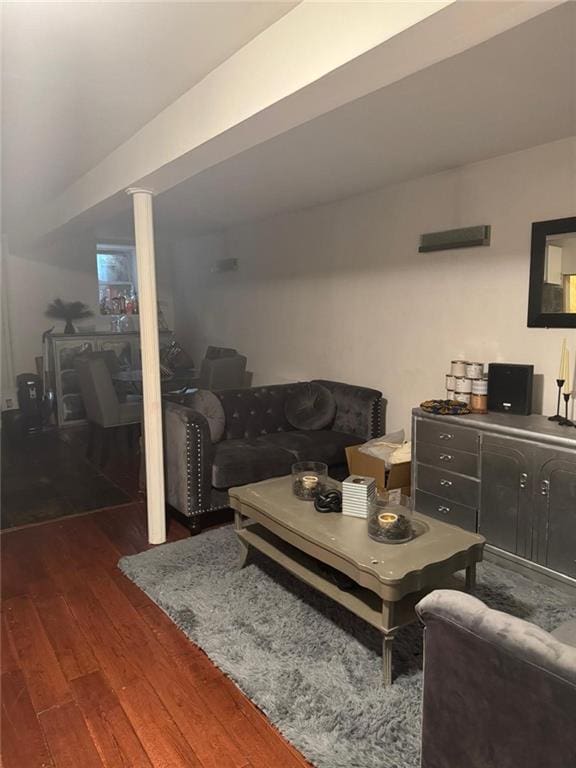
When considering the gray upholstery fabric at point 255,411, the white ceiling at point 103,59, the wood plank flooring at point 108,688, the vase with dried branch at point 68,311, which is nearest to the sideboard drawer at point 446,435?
the gray upholstery fabric at point 255,411

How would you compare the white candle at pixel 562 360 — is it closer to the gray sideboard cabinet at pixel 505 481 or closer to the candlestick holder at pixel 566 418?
the candlestick holder at pixel 566 418

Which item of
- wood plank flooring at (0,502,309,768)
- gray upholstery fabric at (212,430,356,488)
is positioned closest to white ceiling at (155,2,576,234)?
gray upholstery fabric at (212,430,356,488)

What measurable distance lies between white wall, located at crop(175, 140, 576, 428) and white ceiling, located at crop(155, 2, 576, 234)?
0.20m

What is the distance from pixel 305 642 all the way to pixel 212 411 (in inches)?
77.8

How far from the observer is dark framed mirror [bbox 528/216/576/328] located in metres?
2.89

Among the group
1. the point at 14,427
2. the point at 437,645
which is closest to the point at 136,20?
the point at 437,645

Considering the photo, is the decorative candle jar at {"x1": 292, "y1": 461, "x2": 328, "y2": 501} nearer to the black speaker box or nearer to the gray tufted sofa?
the gray tufted sofa

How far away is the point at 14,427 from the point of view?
18.7 ft

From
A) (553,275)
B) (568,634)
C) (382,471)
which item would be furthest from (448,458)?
(568,634)

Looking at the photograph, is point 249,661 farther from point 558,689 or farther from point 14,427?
point 14,427

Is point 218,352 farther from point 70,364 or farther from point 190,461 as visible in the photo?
point 190,461

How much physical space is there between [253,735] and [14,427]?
4936mm

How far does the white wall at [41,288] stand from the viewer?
6.36 meters

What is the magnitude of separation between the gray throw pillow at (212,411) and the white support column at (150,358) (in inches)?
25.6
